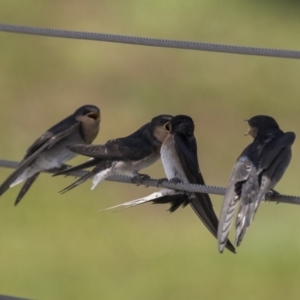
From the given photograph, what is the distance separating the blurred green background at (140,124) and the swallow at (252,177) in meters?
5.71

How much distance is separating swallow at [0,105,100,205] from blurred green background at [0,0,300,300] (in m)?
4.18

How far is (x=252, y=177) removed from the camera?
543cm

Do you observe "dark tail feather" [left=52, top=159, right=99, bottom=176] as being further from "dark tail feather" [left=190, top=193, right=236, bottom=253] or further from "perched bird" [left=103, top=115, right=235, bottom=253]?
"dark tail feather" [left=190, top=193, right=236, bottom=253]

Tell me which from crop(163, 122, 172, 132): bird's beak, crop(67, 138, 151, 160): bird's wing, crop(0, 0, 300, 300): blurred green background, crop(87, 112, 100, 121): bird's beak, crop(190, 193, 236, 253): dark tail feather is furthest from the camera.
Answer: crop(0, 0, 300, 300): blurred green background

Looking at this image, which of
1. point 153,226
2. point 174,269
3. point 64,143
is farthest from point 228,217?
point 153,226

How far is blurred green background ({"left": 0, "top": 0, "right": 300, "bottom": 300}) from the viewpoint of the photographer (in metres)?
12.2

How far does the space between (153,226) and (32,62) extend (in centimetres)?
893

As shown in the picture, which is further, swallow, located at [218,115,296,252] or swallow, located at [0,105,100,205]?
swallow, located at [0,105,100,205]

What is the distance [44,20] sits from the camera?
24016mm

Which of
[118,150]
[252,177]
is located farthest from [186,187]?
[118,150]

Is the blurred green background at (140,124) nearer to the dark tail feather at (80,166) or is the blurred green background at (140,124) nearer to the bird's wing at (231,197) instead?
the dark tail feather at (80,166)

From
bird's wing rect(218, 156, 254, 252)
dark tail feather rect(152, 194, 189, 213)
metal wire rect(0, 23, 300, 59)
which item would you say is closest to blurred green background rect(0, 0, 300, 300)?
dark tail feather rect(152, 194, 189, 213)

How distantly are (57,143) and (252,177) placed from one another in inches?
76.3

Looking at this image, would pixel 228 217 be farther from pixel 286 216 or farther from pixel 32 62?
pixel 32 62
